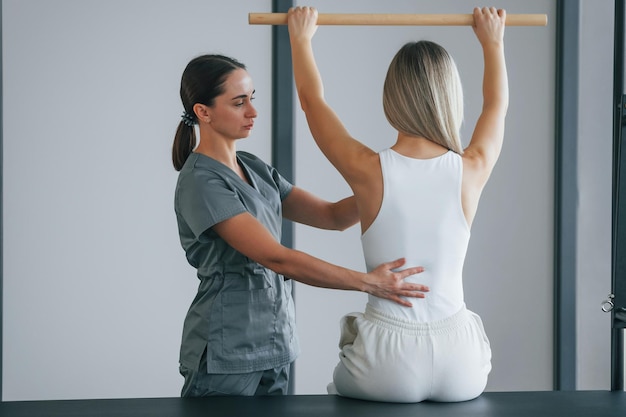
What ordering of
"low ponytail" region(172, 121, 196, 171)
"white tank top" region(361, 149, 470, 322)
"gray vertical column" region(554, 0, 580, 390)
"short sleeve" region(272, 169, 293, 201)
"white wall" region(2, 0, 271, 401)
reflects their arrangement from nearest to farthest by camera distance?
"white tank top" region(361, 149, 470, 322), "low ponytail" region(172, 121, 196, 171), "short sleeve" region(272, 169, 293, 201), "white wall" region(2, 0, 271, 401), "gray vertical column" region(554, 0, 580, 390)

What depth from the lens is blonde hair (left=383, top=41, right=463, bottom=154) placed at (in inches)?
68.5

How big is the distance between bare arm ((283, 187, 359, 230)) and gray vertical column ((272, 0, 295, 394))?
70 cm

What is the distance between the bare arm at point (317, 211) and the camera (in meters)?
2.39

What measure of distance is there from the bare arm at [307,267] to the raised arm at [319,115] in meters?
0.21

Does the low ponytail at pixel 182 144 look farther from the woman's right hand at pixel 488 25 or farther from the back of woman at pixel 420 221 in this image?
the woman's right hand at pixel 488 25

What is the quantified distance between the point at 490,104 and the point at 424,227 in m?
0.38

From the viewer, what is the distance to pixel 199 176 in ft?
6.70

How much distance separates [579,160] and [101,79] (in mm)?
1972

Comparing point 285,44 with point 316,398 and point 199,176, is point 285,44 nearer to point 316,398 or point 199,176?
point 199,176

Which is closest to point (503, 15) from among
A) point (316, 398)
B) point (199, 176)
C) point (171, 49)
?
point (199, 176)

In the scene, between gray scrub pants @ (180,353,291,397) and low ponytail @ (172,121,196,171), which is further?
low ponytail @ (172,121,196,171)

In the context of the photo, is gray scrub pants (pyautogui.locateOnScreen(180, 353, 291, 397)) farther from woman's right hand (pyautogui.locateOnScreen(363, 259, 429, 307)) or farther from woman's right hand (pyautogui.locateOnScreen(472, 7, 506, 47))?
woman's right hand (pyautogui.locateOnScreen(472, 7, 506, 47))

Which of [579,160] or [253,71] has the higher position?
[253,71]

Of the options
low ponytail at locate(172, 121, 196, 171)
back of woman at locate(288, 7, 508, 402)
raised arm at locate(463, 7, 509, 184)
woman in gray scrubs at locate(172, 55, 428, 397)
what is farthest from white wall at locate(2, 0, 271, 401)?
back of woman at locate(288, 7, 508, 402)
